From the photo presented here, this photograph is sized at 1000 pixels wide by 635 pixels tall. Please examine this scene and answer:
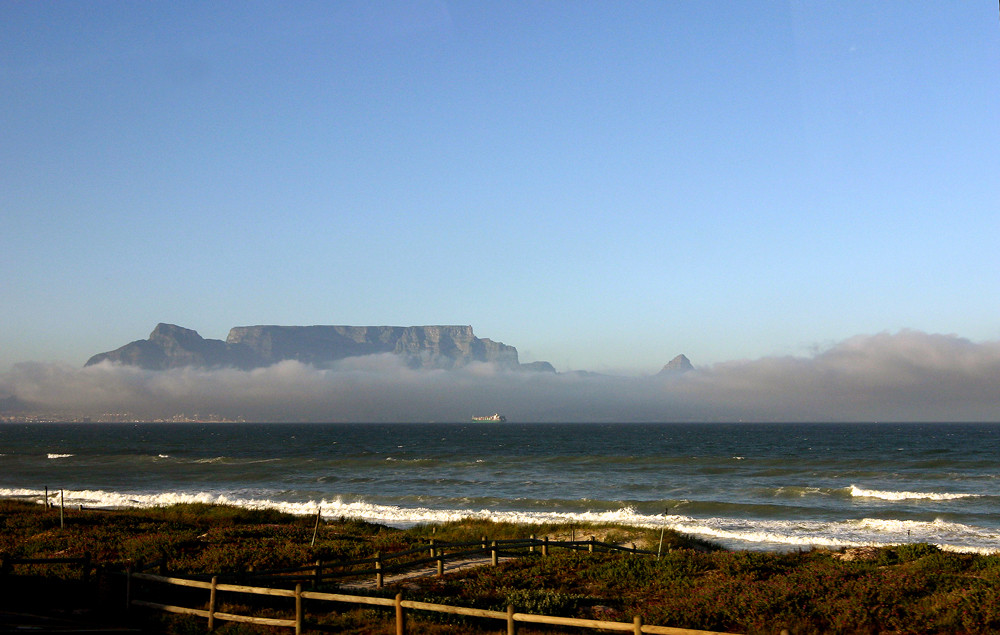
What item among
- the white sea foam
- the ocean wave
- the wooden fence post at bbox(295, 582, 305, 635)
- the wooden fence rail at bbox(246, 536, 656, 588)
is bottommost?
the white sea foam

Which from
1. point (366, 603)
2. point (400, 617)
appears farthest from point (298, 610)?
point (400, 617)

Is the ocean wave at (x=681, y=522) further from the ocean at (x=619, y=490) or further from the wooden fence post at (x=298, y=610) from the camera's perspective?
the wooden fence post at (x=298, y=610)

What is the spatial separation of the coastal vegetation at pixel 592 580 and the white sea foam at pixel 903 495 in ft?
90.0

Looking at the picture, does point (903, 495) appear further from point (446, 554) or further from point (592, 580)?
point (446, 554)

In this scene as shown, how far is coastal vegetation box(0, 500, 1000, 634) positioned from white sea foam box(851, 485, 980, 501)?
27.4 meters

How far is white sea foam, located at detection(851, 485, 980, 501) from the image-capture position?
166 feet

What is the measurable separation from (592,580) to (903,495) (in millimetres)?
42094

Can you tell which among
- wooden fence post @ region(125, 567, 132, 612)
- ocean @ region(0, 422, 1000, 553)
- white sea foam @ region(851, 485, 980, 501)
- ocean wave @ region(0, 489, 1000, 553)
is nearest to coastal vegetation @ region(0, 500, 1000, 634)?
wooden fence post @ region(125, 567, 132, 612)

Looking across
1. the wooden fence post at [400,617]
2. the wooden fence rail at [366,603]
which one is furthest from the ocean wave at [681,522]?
the wooden fence post at [400,617]

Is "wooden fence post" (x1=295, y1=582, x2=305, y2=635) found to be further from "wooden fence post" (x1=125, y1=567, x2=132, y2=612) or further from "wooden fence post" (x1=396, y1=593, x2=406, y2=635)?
"wooden fence post" (x1=125, y1=567, x2=132, y2=612)

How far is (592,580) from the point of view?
20.9 metres

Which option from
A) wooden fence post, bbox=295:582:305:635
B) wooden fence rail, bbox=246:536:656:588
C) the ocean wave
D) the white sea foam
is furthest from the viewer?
the white sea foam

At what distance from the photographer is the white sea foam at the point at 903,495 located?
1997 inches

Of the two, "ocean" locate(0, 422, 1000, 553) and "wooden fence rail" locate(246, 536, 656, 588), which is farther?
"ocean" locate(0, 422, 1000, 553)
